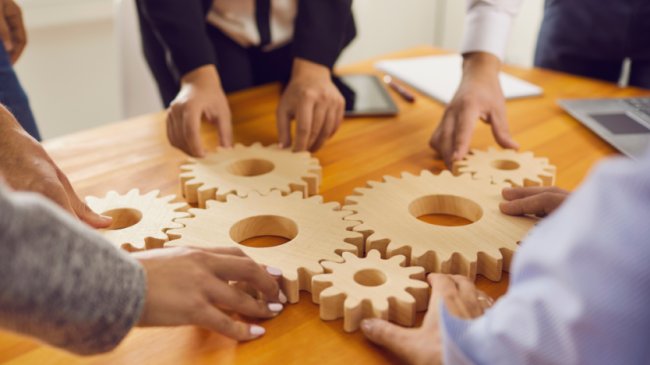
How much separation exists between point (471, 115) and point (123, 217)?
0.88 m

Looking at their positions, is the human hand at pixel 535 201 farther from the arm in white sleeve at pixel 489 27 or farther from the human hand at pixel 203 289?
the arm in white sleeve at pixel 489 27

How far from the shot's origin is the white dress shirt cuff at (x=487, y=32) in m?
1.41

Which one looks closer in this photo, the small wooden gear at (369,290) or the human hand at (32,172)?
the small wooden gear at (369,290)

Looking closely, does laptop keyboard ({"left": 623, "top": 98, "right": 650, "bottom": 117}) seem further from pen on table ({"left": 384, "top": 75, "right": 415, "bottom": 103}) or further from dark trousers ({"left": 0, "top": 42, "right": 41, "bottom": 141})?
dark trousers ({"left": 0, "top": 42, "right": 41, "bottom": 141})

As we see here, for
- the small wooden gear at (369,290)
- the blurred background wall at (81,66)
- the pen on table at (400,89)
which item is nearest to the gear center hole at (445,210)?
the small wooden gear at (369,290)

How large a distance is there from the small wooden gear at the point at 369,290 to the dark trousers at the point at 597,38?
1441 mm

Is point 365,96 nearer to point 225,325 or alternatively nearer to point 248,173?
point 248,173

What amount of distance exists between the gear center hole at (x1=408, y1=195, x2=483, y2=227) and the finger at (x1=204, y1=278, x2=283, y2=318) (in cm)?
41

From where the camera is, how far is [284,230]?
3.17 ft

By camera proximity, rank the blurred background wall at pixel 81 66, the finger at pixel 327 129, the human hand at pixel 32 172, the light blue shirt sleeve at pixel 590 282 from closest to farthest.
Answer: the light blue shirt sleeve at pixel 590 282 < the human hand at pixel 32 172 < the finger at pixel 327 129 < the blurred background wall at pixel 81 66

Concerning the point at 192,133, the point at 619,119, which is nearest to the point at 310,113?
the point at 192,133

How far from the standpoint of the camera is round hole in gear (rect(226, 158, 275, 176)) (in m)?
1.23

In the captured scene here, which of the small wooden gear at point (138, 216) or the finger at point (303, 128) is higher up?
the finger at point (303, 128)

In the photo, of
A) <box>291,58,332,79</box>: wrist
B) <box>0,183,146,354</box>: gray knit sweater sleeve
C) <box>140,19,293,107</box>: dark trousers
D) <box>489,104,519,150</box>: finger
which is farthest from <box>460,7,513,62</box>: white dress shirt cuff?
<box>0,183,146,354</box>: gray knit sweater sleeve
